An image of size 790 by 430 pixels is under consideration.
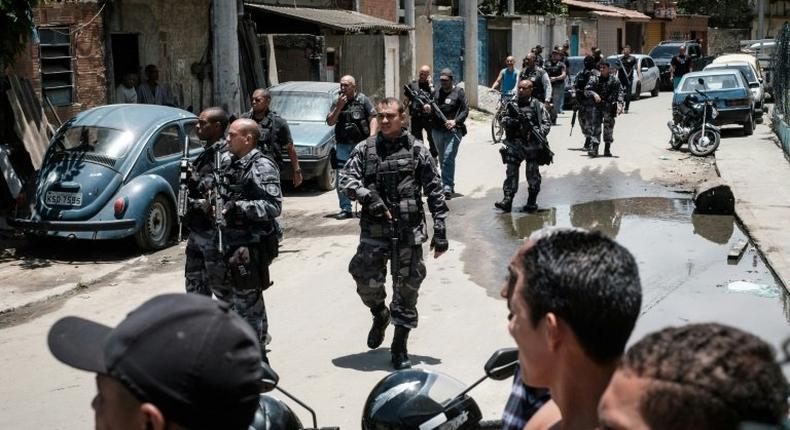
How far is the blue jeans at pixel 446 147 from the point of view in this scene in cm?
1459

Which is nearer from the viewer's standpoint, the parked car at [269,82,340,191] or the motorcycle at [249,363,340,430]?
the motorcycle at [249,363,340,430]

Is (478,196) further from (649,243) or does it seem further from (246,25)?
(246,25)

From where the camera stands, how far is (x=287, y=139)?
1123 centimetres

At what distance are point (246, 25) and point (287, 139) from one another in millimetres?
9580

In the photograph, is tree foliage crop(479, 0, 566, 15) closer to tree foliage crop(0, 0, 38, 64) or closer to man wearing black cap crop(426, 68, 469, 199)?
man wearing black cap crop(426, 68, 469, 199)

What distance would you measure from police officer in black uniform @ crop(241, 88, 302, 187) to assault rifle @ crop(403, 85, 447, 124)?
3585 mm

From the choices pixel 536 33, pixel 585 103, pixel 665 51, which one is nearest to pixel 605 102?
pixel 585 103

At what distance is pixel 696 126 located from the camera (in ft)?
63.5

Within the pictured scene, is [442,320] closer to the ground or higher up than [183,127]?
closer to the ground

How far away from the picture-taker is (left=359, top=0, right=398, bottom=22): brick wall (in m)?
27.6

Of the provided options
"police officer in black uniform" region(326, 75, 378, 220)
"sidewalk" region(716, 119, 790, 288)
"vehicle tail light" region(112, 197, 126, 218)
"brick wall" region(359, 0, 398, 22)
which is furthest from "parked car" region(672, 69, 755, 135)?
"vehicle tail light" region(112, 197, 126, 218)

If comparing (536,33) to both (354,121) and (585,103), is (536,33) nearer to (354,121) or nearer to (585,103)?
(585,103)

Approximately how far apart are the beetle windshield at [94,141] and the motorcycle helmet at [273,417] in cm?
850

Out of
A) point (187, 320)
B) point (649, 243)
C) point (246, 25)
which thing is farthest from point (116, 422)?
point (246, 25)
